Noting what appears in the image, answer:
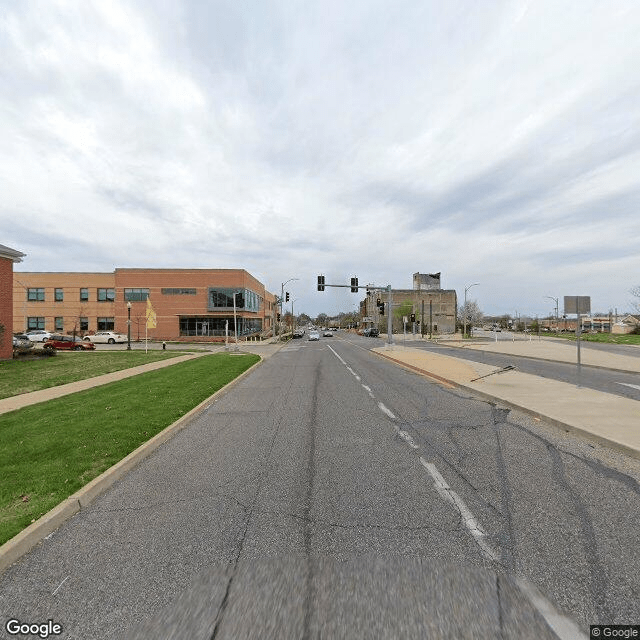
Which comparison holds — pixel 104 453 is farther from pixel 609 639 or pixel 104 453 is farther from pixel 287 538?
pixel 609 639

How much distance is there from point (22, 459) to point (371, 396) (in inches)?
327

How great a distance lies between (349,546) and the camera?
10.7 feet

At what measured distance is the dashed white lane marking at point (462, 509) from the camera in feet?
10.5

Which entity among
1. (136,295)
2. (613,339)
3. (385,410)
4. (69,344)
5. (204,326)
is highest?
(136,295)

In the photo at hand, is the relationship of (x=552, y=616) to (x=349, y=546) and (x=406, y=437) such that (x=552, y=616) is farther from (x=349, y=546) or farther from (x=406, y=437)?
(x=406, y=437)

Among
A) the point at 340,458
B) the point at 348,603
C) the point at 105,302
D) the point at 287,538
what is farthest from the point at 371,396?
the point at 105,302

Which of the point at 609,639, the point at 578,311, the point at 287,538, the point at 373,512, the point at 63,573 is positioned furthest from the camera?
the point at 578,311

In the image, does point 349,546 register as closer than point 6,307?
Yes

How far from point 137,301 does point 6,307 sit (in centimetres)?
3021

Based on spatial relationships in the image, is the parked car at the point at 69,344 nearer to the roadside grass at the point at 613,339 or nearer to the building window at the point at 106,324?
the building window at the point at 106,324

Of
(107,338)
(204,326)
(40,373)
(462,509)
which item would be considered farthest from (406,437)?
(107,338)

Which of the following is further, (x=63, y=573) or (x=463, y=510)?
(x=463, y=510)

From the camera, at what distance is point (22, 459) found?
5.40 metres

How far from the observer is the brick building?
69.6 feet
